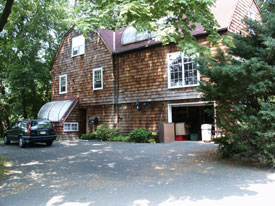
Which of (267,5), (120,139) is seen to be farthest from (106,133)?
(267,5)

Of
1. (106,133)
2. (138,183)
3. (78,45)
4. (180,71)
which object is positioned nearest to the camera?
(138,183)

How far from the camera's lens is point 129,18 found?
7.34 meters

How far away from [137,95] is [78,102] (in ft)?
20.3

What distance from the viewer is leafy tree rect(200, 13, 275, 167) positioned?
7.04 m

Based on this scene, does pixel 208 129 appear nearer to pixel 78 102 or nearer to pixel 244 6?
pixel 244 6

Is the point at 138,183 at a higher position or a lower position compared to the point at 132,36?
lower

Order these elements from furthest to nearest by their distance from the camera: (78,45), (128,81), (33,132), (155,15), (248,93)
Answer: (78,45) < (128,81) < (33,132) < (155,15) < (248,93)

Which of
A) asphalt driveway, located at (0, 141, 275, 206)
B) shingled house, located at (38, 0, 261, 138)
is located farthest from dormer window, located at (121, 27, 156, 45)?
asphalt driveway, located at (0, 141, 275, 206)

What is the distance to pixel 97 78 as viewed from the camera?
19453 millimetres

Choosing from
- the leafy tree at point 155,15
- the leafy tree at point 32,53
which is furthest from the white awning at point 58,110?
the leafy tree at point 155,15

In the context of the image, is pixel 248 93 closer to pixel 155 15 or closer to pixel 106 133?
pixel 155 15

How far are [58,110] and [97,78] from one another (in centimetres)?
418

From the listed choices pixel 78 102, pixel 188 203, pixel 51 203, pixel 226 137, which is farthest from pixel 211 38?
pixel 78 102

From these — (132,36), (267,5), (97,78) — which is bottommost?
(97,78)
